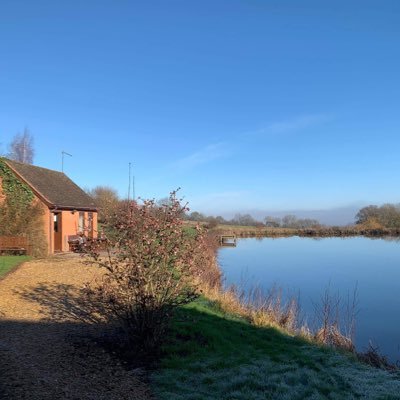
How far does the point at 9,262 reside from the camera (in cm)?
1688

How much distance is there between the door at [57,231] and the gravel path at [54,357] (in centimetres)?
1186

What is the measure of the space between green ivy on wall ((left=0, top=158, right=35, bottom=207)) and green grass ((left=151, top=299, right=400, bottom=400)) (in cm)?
1476

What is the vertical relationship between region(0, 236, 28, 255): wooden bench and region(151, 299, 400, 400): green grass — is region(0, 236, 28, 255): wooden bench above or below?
above

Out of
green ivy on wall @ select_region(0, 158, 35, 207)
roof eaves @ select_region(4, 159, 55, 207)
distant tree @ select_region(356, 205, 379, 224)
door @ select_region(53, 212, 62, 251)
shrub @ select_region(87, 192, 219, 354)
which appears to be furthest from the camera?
distant tree @ select_region(356, 205, 379, 224)

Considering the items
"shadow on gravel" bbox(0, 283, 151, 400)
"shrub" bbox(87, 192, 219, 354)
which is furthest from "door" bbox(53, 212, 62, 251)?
"shrub" bbox(87, 192, 219, 354)

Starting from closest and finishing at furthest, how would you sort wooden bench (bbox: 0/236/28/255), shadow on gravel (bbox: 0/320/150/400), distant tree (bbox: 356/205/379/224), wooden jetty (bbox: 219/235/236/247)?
shadow on gravel (bbox: 0/320/150/400) < wooden bench (bbox: 0/236/28/255) < wooden jetty (bbox: 219/235/236/247) < distant tree (bbox: 356/205/379/224)

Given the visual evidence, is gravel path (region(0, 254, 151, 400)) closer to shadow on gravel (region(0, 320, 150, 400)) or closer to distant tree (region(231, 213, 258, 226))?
shadow on gravel (region(0, 320, 150, 400))

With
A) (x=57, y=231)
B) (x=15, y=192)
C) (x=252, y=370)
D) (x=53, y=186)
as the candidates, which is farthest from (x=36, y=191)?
(x=252, y=370)

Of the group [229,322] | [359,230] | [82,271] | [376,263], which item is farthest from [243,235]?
[229,322]

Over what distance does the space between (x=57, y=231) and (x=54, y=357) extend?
17.4 metres

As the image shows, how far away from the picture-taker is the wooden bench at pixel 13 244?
19.5 meters

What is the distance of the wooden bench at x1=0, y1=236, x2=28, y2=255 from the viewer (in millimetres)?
19531

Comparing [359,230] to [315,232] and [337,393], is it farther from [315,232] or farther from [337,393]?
[337,393]

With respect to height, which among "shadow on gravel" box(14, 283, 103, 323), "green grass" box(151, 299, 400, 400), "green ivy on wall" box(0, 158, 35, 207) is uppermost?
"green ivy on wall" box(0, 158, 35, 207)
